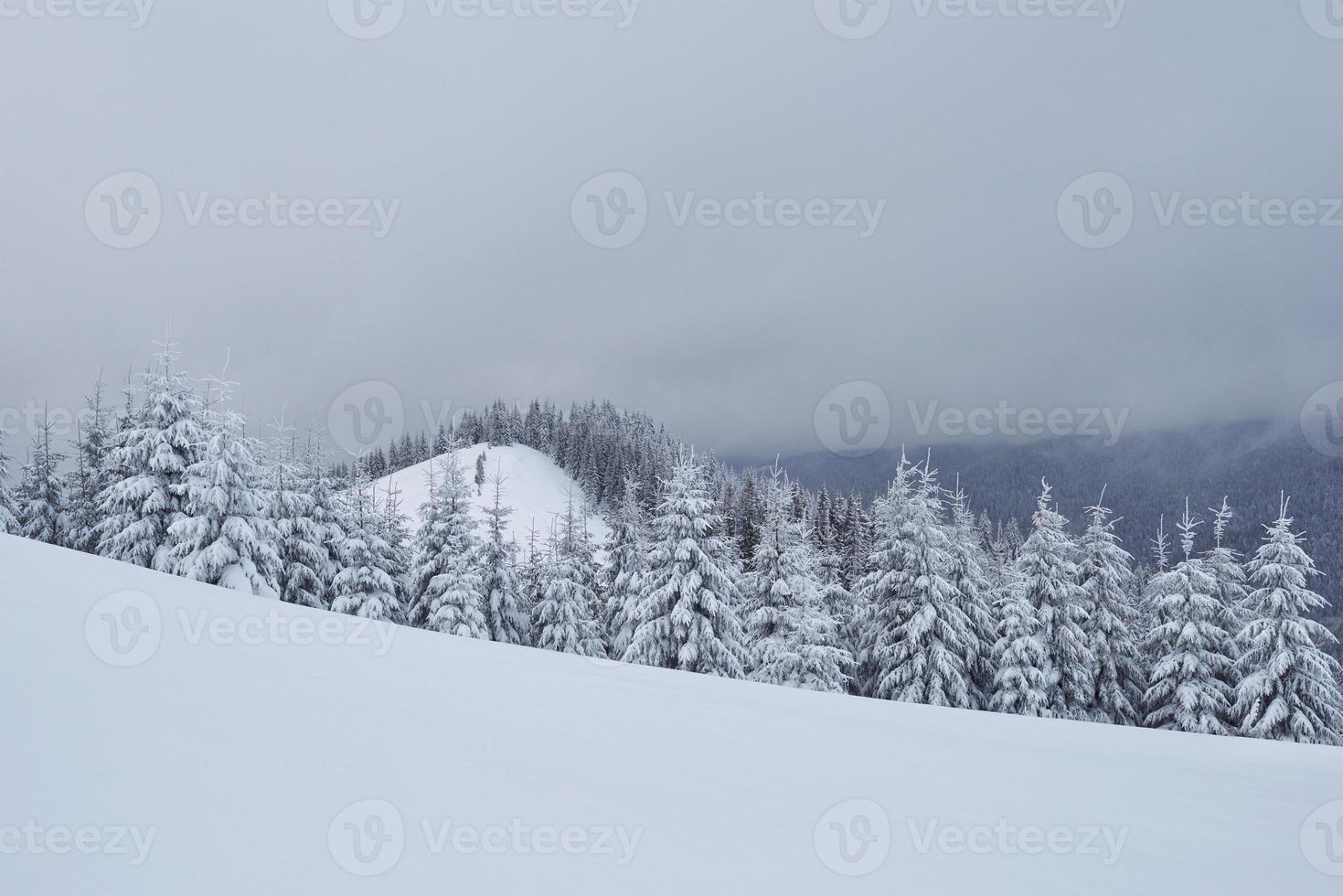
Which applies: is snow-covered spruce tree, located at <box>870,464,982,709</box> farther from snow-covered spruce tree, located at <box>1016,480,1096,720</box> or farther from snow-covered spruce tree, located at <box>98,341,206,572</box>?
snow-covered spruce tree, located at <box>98,341,206,572</box>

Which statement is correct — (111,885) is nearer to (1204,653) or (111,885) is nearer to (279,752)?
(279,752)

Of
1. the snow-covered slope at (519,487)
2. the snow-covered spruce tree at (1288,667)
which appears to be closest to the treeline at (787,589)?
the snow-covered spruce tree at (1288,667)

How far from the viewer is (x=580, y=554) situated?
30172 millimetres

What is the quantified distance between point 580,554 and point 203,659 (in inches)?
1009

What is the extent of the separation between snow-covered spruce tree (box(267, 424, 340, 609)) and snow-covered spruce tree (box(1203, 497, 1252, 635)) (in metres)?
30.2

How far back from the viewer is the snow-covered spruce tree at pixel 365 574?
68.4ft

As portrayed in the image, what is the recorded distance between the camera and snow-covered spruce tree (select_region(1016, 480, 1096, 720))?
19219 mm

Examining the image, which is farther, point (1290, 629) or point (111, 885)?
point (1290, 629)

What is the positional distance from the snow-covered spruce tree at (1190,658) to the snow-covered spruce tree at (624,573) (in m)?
16.7

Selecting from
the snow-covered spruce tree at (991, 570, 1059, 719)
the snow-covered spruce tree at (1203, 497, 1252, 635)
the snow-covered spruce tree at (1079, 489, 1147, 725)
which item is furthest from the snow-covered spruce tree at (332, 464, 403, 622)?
the snow-covered spruce tree at (1203, 497, 1252, 635)

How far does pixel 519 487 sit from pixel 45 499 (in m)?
68.9

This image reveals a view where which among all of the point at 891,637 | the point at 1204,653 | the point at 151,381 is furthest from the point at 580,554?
the point at 1204,653

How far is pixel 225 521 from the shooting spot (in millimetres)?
17172

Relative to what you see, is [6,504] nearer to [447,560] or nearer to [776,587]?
[447,560]
